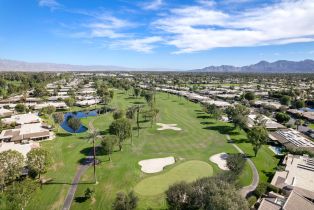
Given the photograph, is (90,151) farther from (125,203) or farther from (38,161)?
(125,203)

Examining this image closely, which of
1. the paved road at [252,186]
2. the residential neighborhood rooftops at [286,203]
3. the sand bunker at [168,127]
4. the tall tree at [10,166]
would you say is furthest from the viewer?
the sand bunker at [168,127]

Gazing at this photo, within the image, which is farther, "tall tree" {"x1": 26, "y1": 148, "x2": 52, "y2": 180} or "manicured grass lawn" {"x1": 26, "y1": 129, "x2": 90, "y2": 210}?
"tall tree" {"x1": 26, "y1": 148, "x2": 52, "y2": 180}

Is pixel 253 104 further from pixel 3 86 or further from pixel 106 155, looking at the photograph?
pixel 3 86

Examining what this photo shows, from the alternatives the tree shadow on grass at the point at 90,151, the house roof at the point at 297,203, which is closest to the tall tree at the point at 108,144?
the tree shadow on grass at the point at 90,151

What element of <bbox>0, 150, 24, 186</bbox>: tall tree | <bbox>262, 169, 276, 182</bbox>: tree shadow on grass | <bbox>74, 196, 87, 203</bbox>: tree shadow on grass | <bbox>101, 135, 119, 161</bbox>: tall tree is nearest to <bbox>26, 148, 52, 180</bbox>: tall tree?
<bbox>0, 150, 24, 186</bbox>: tall tree

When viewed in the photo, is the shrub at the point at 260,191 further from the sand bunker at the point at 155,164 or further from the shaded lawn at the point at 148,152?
the sand bunker at the point at 155,164

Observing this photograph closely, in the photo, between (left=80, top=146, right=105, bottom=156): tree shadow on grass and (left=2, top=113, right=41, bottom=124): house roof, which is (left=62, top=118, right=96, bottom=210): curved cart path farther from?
(left=2, top=113, right=41, bottom=124): house roof

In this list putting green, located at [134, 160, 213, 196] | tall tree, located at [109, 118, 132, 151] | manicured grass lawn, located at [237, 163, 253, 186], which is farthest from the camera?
tall tree, located at [109, 118, 132, 151]
